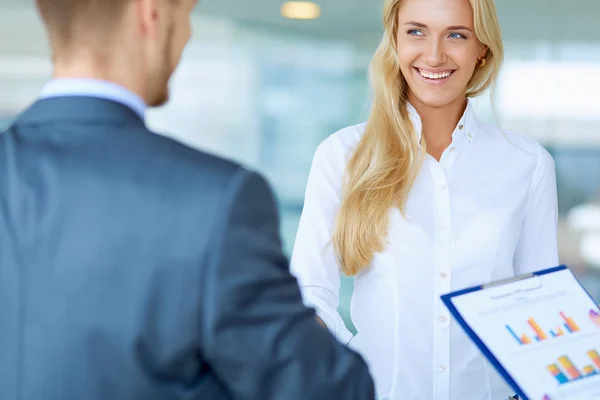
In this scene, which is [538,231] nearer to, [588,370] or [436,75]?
[436,75]

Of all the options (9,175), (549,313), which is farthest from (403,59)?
(9,175)

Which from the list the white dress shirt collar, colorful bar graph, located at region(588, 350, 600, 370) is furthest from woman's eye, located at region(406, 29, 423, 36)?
colorful bar graph, located at region(588, 350, 600, 370)

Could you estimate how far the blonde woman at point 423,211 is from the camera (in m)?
1.89

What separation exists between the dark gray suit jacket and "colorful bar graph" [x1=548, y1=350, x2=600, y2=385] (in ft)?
1.80

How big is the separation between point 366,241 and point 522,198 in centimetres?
40

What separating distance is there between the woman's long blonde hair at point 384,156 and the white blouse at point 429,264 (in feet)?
0.09

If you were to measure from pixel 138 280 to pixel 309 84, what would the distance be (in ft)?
13.9

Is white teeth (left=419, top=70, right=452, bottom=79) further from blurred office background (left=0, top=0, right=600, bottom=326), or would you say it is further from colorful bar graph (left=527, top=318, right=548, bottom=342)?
blurred office background (left=0, top=0, right=600, bottom=326)

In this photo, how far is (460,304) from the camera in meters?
1.36

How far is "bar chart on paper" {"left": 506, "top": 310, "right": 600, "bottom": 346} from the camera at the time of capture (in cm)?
138

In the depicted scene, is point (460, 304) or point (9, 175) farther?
point (460, 304)

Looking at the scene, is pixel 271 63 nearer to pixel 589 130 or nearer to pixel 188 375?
pixel 589 130

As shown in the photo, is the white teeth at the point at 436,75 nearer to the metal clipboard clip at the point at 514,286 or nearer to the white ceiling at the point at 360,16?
the metal clipboard clip at the point at 514,286

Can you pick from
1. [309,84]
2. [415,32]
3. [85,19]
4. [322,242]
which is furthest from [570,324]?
[309,84]
